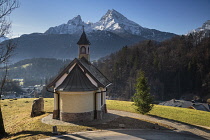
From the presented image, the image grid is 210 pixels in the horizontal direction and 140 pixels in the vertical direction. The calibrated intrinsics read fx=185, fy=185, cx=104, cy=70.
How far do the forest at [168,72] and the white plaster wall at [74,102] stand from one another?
58990 millimetres

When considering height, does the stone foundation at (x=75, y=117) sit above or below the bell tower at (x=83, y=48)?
below

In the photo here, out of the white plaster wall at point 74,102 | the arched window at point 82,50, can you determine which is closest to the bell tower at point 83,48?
the arched window at point 82,50

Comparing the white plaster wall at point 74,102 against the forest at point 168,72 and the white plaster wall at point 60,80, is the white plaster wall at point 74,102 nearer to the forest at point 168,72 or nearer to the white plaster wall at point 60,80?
the white plaster wall at point 60,80

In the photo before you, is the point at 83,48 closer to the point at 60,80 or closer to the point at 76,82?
the point at 60,80

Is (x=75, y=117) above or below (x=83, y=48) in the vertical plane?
below

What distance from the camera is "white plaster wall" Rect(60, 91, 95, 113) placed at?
18.6 meters

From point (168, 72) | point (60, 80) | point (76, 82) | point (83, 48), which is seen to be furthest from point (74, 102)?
point (168, 72)

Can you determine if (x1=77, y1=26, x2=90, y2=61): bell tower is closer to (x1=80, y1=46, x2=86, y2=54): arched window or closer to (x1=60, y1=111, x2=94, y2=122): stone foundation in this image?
(x1=80, y1=46, x2=86, y2=54): arched window

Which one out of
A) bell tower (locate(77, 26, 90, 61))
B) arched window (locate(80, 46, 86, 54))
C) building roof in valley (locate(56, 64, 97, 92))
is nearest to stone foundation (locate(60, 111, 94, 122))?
building roof in valley (locate(56, 64, 97, 92))

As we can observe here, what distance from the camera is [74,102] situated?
18.6 m

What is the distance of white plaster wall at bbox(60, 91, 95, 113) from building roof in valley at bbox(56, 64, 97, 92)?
55cm

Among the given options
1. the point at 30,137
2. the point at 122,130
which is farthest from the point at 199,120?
the point at 30,137

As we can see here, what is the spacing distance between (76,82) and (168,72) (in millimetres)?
71593

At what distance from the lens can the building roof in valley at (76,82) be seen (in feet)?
60.3
